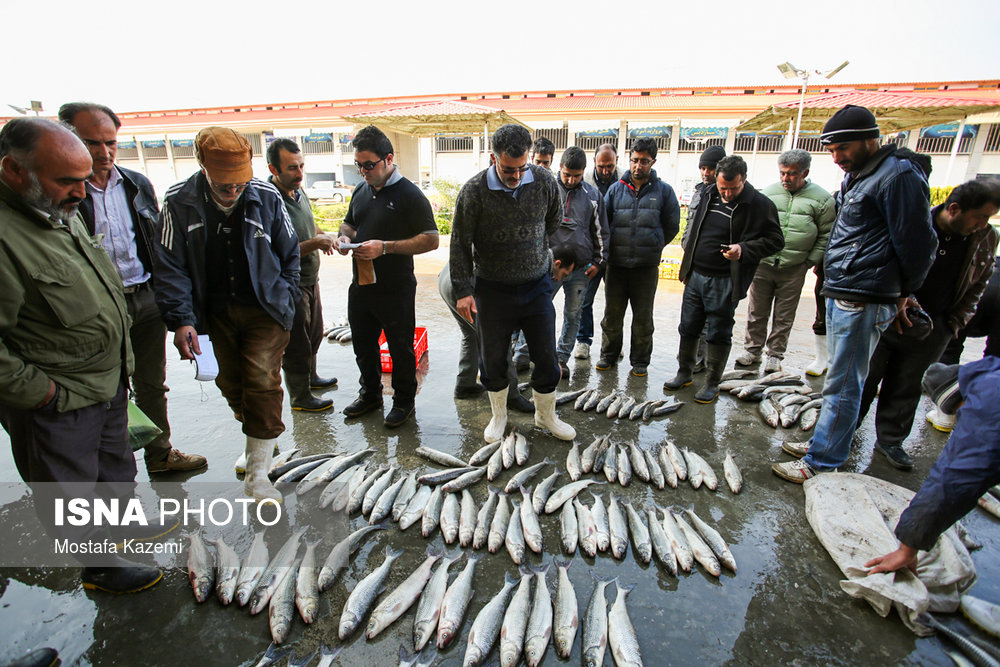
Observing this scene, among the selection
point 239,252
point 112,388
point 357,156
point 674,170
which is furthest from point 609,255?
point 674,170

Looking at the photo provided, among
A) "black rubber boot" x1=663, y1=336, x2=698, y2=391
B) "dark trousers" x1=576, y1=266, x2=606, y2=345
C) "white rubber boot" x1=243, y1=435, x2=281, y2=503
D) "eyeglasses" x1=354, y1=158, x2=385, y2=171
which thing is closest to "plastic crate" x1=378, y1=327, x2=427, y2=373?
"dark trousers" x1=576, y1=266, x2=606, y2=345

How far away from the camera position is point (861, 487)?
9.82 ft

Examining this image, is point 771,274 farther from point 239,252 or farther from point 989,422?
point 239,252

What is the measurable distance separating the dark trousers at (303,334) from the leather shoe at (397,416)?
2.83ft

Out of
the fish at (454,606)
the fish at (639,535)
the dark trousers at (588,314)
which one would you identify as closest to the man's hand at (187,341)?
the fish at (454,606)

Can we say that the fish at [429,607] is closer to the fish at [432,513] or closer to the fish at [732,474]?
the fish at [432,513]

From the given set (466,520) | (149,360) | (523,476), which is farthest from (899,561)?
(149,360)

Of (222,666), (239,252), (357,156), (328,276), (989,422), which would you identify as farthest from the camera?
(328,276)

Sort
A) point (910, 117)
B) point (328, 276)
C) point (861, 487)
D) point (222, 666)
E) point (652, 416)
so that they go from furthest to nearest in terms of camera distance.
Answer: point (910, 117) < point (328, 276) < point (652, 416) < point (861, 487) < point (222, 666)

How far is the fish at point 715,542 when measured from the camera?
8.53 ft

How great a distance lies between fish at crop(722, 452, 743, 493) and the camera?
10.7ft

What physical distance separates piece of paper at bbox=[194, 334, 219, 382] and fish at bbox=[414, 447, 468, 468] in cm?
155

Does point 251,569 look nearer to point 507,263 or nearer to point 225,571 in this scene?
point 225,571

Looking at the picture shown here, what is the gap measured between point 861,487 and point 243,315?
3973 millimetres
